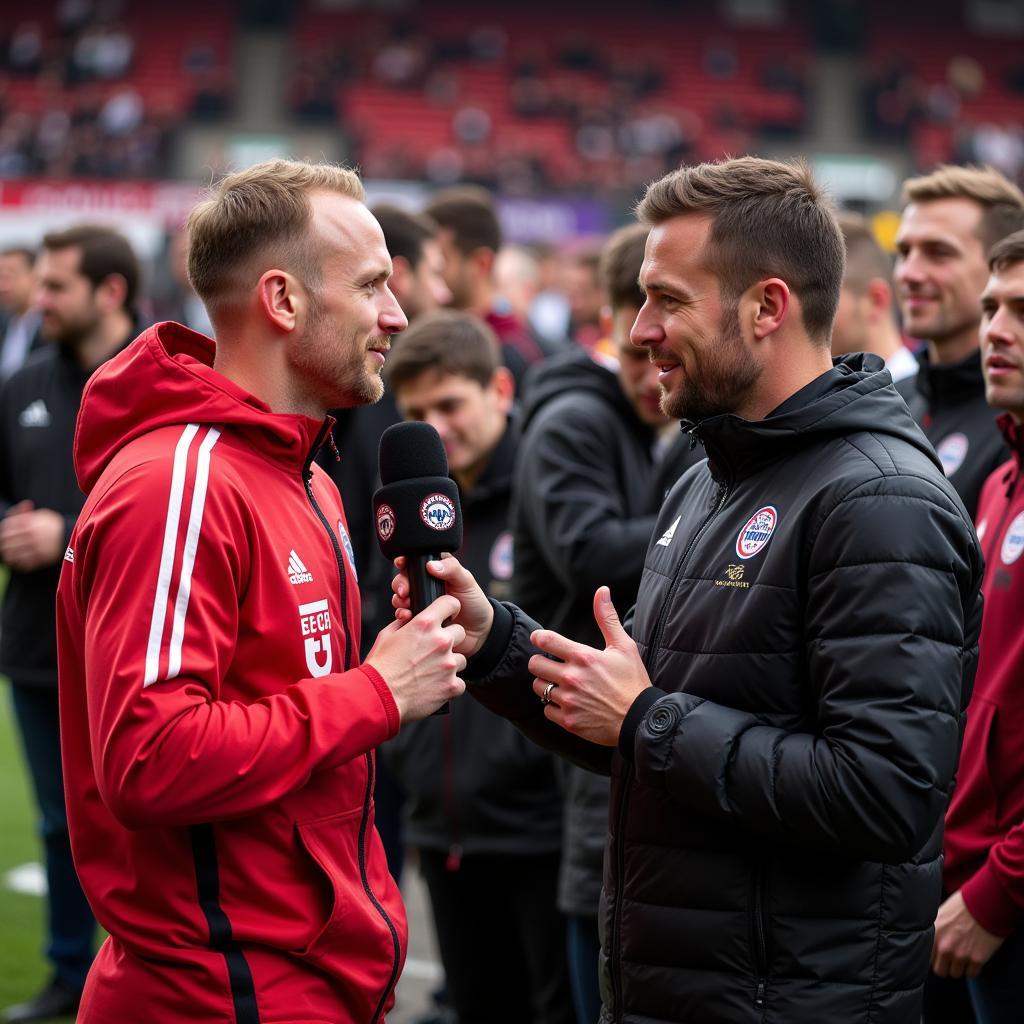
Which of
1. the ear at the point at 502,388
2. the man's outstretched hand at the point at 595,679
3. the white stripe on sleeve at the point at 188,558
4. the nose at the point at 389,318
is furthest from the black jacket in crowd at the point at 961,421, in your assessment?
the white stripe on sleeve at the point at 188,558

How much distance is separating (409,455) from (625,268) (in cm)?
171

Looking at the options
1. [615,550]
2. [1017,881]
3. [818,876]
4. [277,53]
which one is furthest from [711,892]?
[277,53]

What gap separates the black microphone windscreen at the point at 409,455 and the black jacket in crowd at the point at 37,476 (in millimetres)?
2666

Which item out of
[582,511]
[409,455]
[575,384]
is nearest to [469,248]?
[575,384]

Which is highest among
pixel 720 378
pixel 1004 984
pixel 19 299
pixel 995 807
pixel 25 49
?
pixel 25 49

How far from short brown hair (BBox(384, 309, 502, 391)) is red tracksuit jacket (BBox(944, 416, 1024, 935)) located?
1686 millimetres

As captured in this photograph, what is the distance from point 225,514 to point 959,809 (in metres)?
1.83

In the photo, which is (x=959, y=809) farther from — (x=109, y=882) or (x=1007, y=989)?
(x=109, y=882)

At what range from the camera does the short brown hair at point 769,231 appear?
2514mm

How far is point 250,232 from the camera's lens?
99.3 inches

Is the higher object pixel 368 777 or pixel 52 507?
pixel 52 507

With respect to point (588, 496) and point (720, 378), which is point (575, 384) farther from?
point (720, 378)

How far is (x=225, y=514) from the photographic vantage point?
231cm

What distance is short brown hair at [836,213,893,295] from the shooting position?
15.6 feet
